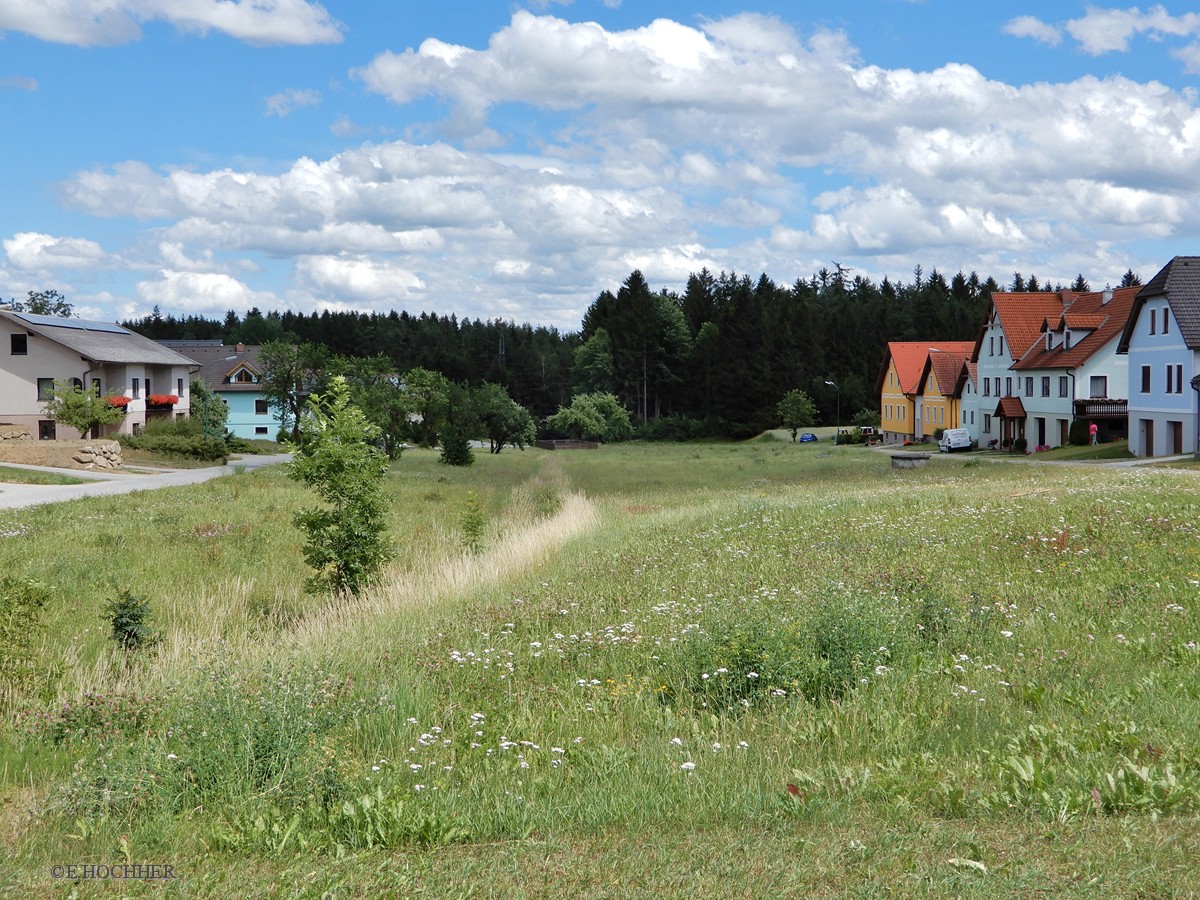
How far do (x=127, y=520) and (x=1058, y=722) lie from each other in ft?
74.3

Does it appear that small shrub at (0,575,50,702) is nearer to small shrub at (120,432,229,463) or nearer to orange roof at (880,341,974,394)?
small shrub at (120,432,229,463)

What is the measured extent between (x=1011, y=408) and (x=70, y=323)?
185 ft

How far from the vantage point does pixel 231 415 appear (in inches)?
3819

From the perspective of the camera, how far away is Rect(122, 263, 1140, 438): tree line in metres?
102

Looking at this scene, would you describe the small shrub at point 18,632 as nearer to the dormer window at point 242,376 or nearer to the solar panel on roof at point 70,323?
the solar panel on roof at point 70,323

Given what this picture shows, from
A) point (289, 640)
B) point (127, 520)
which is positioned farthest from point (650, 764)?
point (127, 520)

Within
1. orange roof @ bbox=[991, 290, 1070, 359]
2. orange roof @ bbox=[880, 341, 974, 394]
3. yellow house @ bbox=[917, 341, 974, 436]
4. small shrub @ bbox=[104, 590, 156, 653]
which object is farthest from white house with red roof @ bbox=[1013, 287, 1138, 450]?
small shrub @ bbox=[104, 590, 156, 653]

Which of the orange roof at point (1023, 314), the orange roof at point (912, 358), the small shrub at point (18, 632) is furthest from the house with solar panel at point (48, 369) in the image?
the orange roof at point (912, 358)

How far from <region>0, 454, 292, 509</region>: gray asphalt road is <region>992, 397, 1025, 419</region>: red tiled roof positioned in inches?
1755

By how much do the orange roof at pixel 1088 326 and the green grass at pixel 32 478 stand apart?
4946cm

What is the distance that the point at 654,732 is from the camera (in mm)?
6992

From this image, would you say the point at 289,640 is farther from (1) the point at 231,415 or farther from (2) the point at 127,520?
(1) the point at 231,415

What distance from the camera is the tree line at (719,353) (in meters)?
102

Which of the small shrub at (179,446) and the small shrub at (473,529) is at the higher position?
the small shrub at (179,446)
